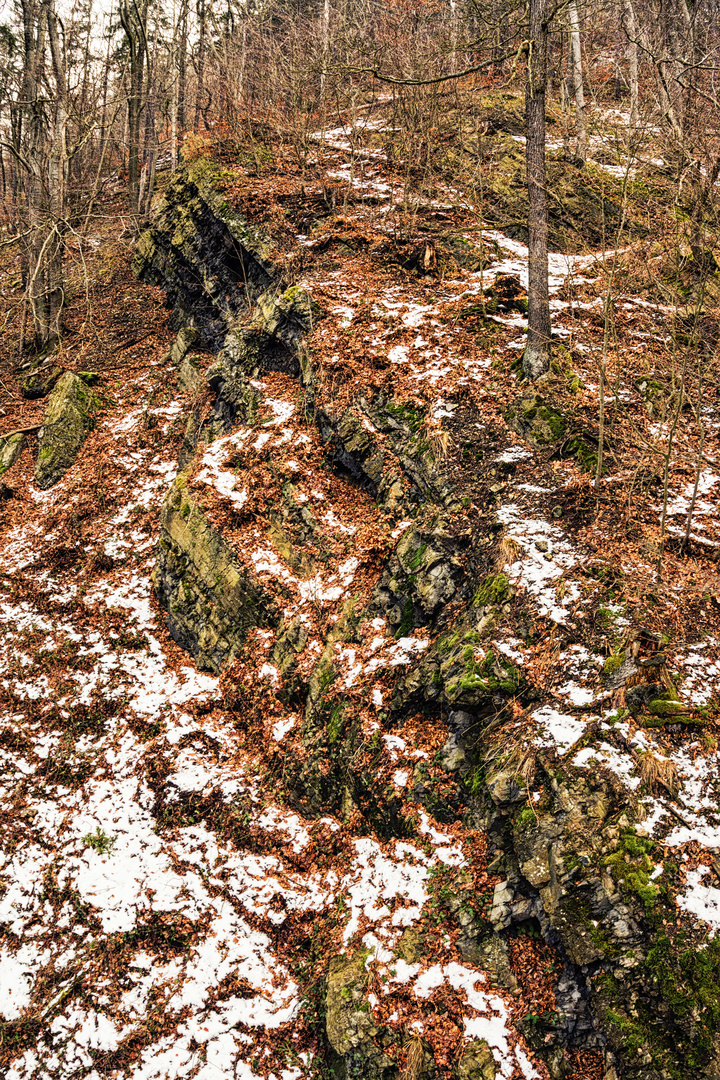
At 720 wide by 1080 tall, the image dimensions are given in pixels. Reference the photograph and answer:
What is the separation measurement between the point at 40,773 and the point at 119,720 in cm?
120

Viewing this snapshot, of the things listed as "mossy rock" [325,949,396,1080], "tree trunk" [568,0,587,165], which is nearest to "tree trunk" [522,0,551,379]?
"tree trunk" [568,0,587,165]

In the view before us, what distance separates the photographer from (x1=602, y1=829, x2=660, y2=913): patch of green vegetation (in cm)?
427

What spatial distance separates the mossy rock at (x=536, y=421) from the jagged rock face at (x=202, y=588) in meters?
4.80

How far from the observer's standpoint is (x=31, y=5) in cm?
1387

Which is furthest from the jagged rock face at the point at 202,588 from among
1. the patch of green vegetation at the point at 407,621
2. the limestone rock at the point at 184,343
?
the limestone rock at the point at 184,343

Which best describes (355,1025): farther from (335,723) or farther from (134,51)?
(134,51)

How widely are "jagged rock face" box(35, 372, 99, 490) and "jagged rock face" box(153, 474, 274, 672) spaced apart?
381cm

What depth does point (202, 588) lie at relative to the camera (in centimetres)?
988

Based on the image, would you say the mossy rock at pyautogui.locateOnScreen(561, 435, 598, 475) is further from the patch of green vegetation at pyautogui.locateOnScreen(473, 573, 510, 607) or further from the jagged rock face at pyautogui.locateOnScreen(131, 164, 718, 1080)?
the patch of green vegetation at pyautogui.locateOnScreen(473, 573, 510, 607)

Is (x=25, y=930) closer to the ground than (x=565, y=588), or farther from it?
closer to the ground

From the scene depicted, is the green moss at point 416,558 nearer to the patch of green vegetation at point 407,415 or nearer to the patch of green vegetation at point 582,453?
the patch of green vegetation at point 407,415

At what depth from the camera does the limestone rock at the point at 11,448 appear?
13250mm

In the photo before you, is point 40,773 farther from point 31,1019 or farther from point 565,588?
point 565,588

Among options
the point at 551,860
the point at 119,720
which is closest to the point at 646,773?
the point at 551,860
